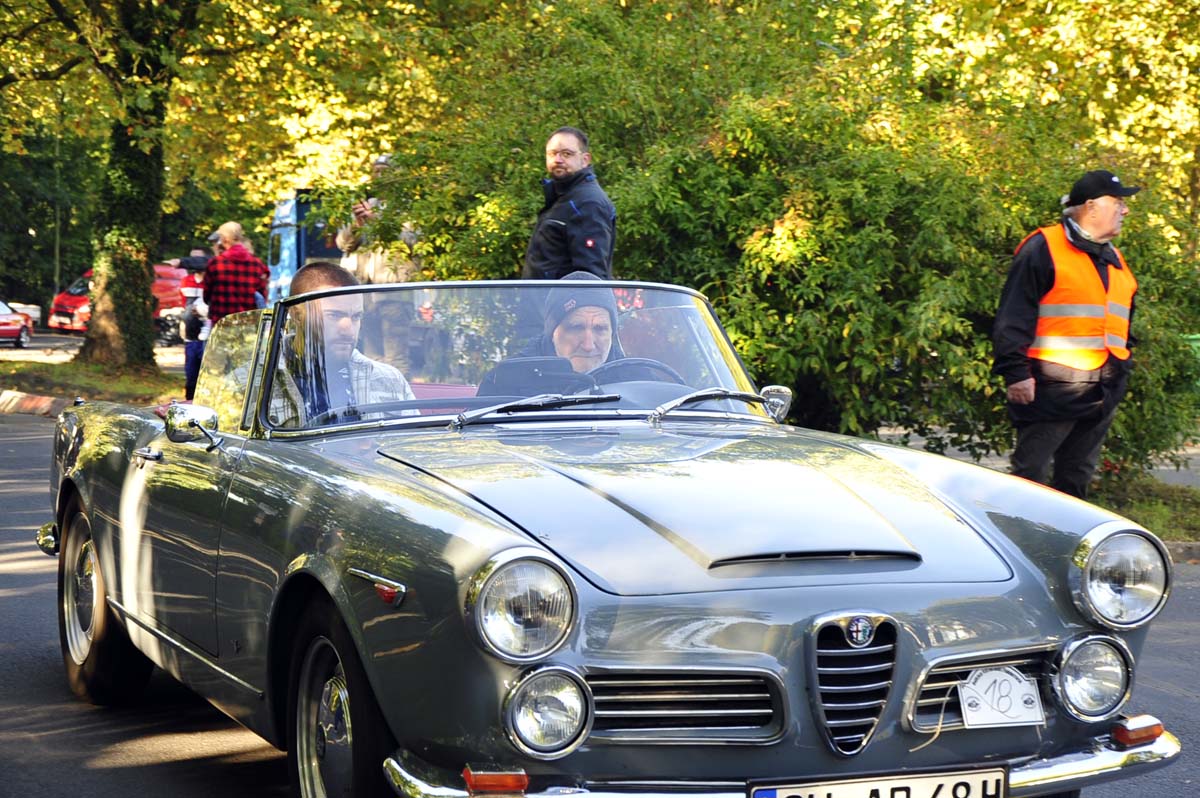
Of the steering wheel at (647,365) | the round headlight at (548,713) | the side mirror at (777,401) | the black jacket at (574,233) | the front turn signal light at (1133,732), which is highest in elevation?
the black jacket at (574,233)

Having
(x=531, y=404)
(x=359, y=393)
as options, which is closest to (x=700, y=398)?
(x=531, y=404)

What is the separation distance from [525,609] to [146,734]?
8.84 feet

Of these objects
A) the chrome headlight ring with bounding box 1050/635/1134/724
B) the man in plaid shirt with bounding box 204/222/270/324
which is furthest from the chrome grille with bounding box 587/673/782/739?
the man in plaid shirt with bounding box 204/222/270/324

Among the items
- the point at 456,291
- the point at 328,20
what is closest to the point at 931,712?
the point at 456,291

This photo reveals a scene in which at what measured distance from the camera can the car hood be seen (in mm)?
3619

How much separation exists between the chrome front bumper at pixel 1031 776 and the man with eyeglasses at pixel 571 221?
4.73m

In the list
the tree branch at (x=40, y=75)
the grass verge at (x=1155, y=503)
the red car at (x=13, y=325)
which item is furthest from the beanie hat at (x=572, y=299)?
the red car at (x=13, y=325)

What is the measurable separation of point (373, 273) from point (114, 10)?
918 cm

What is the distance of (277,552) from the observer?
417 cm

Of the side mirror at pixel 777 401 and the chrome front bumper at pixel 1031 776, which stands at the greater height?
the side mirror at pixel 777 401

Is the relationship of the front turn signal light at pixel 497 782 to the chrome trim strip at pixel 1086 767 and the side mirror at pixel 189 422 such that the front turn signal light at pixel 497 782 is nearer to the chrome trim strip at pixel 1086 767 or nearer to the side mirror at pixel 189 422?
the chrome trim strip at pixel 1086 767

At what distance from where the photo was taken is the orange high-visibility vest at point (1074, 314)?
312 inches

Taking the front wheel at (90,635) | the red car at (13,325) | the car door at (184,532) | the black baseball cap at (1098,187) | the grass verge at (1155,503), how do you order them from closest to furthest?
the car door at (184,532), the front wheel at (90,635), the black baseball cap at (1098,187), the grass verge at (1155,503), the red car at (13,325)

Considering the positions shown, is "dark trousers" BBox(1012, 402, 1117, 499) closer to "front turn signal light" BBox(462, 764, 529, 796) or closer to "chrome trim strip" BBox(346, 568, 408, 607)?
"chrome trim strip" BBox(346, 568, 408, 607)
